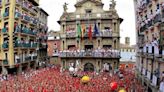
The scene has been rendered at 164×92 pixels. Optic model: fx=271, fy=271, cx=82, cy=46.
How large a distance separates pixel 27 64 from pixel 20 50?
4.46 m

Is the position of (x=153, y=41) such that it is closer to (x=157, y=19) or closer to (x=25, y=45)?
(x=157, y=19)

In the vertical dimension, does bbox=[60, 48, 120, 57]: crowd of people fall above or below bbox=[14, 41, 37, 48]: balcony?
below

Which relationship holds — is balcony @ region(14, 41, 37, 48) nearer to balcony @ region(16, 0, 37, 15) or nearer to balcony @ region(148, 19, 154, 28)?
balcony @ region(16, 0, 37, 15)

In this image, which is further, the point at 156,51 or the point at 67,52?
the point at 67,52

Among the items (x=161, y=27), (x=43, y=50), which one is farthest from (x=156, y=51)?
(x=43, y=50)

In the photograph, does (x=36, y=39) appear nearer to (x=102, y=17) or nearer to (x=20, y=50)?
(x=20, y=50)

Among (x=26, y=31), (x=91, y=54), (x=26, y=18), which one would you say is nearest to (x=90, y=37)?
(x=91, y=54)

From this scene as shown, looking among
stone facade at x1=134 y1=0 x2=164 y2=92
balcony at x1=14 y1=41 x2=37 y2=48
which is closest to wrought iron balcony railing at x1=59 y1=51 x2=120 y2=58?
balcony at x1=14 y1=41 x2=37 y2=48

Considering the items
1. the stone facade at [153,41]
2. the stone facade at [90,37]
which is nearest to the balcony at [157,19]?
the stone facade at [153,41]

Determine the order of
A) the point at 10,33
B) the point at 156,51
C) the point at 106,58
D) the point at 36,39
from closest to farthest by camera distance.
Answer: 1. the point at 156,51
2. the point at 10,33
3. the point at 106,58
4. the point at 36,39

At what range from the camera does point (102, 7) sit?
143 feet

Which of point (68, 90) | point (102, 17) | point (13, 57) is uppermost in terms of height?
point (102, 17)

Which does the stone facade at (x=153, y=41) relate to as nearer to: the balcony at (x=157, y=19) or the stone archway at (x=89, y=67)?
the balcony at (x=157, y=19)

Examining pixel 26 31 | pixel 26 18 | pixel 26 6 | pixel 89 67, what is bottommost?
pixel 89 67
